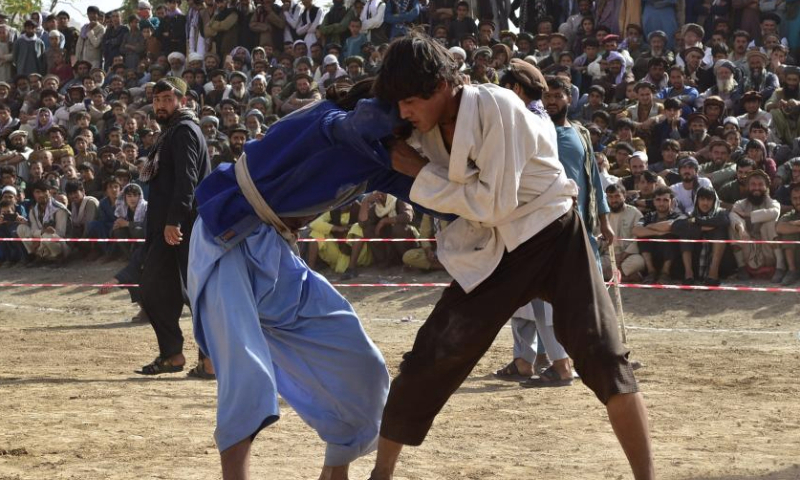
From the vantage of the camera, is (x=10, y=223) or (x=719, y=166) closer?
(x=719, y=166)

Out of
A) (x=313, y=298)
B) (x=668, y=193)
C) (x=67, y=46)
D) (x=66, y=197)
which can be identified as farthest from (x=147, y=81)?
(x=313, y=298)

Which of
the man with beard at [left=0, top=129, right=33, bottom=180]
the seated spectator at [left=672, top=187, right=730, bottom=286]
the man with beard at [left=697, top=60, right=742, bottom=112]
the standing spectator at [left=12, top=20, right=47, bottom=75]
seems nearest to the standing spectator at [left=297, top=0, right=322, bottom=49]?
the man with beard at [left=0, top=129, right=33, bottom=180]

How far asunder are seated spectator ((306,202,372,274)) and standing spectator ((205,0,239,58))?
658 cm

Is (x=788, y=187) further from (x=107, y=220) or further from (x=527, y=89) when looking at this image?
→ (x=107, y=220)

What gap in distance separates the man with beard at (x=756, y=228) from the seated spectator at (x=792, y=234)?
2.3 inches

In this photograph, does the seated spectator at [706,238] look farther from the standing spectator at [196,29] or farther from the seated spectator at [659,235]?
the standing spectator at [196,29]

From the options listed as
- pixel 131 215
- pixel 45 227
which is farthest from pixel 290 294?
pixel 45 227

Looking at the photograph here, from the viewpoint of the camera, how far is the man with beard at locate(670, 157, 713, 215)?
11.5 m

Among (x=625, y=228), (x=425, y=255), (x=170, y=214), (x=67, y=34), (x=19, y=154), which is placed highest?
(x=67, y=34)

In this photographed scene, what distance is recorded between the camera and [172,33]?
2053 cm

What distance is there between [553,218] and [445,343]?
562mm

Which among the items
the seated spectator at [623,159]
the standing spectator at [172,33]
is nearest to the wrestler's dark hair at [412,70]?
the seated spectator at [623,159]

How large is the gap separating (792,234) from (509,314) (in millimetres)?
7469

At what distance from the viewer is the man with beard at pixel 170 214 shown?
766 centimetres
